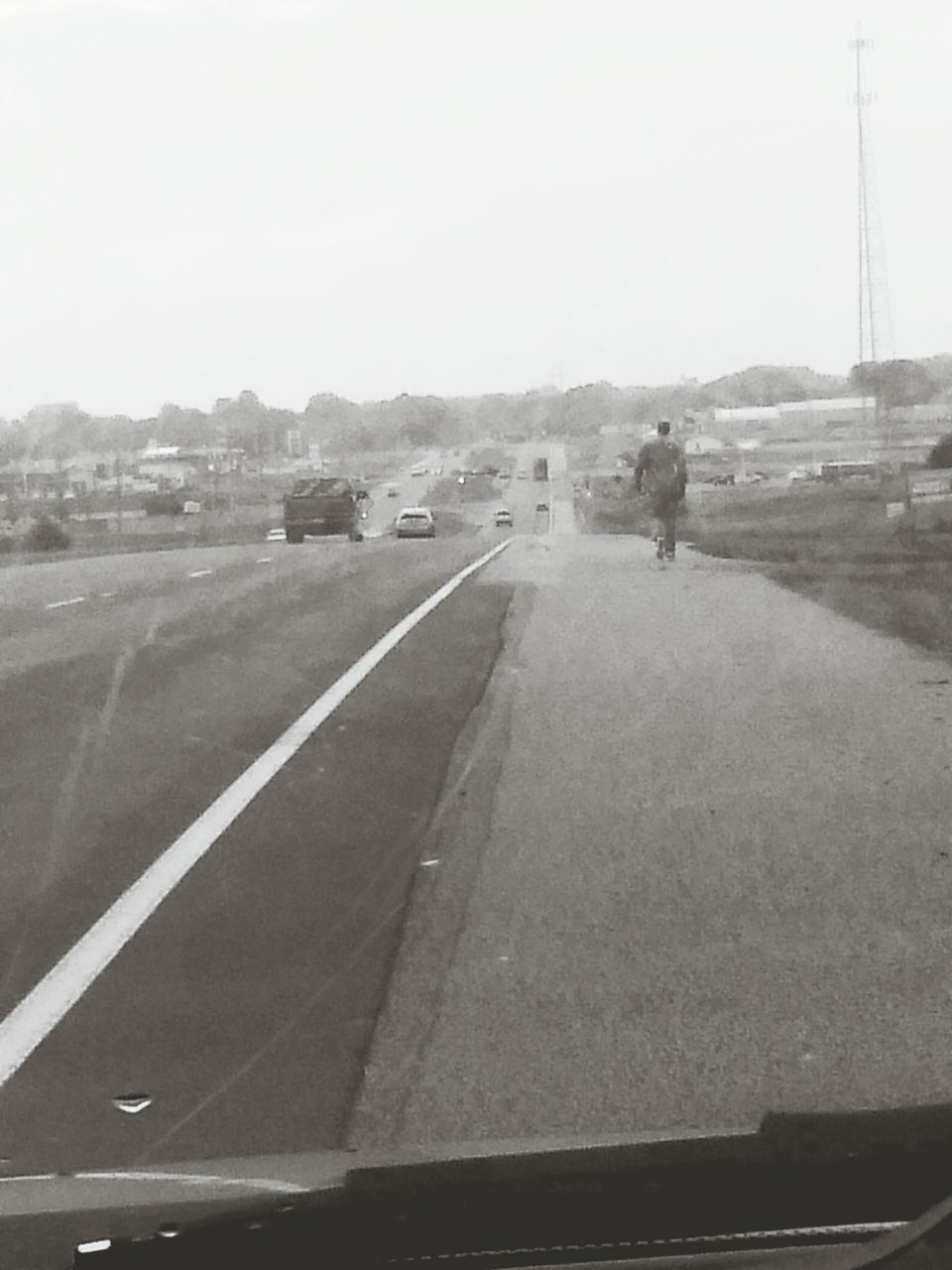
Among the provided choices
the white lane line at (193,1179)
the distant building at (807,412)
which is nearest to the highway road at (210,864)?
the white lane line at (193,1179)

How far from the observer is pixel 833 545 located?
78.5 feet

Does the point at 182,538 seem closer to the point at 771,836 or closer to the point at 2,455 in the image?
the point at 2,455

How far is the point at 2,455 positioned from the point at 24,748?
8.22m

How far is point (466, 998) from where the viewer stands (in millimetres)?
5832

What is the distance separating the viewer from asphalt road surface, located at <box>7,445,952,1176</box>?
4969mm

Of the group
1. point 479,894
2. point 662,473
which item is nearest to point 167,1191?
point 479,894

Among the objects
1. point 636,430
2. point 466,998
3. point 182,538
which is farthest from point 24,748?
point 182,538

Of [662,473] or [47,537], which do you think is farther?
[47,537]

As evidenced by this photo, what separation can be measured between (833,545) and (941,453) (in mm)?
4143

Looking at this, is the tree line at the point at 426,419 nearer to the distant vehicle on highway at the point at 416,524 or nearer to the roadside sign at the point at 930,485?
the roadside sign at the point at 930,485

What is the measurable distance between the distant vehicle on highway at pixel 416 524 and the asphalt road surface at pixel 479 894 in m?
19.3

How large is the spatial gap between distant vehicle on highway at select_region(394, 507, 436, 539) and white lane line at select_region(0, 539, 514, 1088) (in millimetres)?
22640

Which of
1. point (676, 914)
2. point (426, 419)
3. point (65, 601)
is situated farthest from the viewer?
point (65, 601)

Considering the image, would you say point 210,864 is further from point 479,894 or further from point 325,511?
point 325,511
